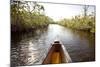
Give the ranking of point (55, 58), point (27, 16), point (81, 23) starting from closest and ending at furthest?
point (27, 16)
point (55, 58)
point (81, 23)

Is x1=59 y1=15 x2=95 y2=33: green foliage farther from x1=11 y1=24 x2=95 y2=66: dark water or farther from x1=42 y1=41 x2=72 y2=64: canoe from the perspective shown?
x1=42 y1=41 x2=72 y2=64: canoe

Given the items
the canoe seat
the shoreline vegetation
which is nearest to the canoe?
the canoe seat

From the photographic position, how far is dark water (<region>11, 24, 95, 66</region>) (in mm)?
2123

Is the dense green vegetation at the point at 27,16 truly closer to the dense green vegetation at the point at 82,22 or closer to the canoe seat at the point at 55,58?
the dense green vegetation at the point at 82,22

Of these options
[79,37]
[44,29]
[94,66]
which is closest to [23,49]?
[44,29]

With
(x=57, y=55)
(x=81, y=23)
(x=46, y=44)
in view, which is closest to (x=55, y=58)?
(x=57, y=55)

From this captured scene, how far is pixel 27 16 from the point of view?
2172 mm

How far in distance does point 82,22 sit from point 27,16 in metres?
0.79

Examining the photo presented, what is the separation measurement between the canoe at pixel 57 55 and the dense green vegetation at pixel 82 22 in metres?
0.30

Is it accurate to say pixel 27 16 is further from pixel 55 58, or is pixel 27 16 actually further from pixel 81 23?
pixel 81 23
